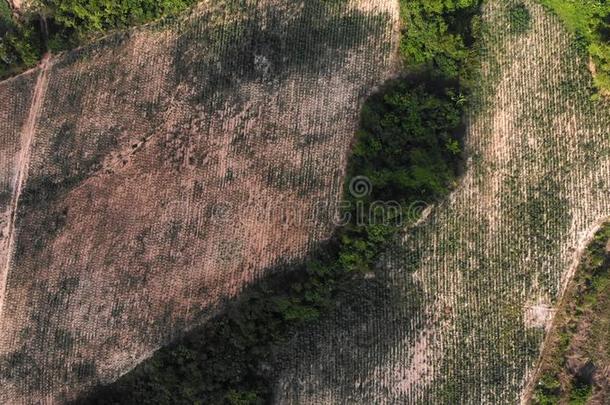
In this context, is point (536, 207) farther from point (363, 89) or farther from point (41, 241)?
point (41, 241)

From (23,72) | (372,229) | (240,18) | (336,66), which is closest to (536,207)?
(372,229)

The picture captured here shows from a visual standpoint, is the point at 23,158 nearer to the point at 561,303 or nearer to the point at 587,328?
the point at 561,303

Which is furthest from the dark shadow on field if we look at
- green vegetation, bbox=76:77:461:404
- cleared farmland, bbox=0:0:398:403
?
cleared farmland, bbox=0:0:398:403

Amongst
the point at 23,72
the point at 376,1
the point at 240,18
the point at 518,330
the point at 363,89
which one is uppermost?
the point at 23,72

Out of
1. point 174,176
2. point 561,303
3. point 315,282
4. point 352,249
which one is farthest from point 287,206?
point 561,303

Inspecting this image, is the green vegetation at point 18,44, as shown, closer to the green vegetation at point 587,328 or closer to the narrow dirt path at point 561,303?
the narrow dirt path at point 561,303

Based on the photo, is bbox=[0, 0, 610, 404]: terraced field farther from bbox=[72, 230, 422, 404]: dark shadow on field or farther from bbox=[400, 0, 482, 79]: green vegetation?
bbox=[400, 0, 482, 79]: green vegetation
